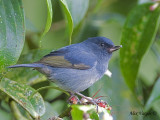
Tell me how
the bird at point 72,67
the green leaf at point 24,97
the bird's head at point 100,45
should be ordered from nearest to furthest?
the green leaf at point 24,97 → the bird at point 72,67 → the bird's head at point 100,45

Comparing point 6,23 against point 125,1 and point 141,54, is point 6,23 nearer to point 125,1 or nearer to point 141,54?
point 141,54

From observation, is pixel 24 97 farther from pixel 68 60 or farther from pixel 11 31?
pixel 68 60

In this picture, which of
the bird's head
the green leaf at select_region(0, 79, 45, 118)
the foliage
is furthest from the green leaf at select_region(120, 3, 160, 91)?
the green leaf at select_region(0, 79, 45, 118)

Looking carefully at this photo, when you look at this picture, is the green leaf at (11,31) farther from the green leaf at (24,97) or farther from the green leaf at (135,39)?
the green leaf at (135,39)

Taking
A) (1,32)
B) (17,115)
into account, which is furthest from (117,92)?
(1,32)

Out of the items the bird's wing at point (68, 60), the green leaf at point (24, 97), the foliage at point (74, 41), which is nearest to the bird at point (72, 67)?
the bird's wing at point (68, 60)

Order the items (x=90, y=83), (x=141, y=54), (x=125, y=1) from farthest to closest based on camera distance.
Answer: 1. (x=125, y=1)
2. (x=141, y=54)
3. (x=90, y=83)
